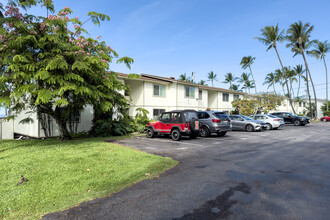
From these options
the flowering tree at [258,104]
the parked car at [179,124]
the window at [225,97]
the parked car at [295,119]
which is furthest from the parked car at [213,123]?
the window at [225,97]

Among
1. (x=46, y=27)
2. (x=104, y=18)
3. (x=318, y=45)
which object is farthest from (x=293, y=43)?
(x=46, y=27)

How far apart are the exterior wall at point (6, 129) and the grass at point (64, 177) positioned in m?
12.2

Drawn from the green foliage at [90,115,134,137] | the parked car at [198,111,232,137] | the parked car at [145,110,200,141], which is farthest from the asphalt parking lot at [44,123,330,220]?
the green foliage at [90,115,134,137]

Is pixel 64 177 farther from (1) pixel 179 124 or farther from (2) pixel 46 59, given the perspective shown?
(1) pixel 179 124

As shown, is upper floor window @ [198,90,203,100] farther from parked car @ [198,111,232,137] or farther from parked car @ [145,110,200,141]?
parked car @ [145,110,200,141]

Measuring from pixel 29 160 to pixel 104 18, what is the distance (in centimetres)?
803

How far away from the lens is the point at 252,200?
3855 millimetres

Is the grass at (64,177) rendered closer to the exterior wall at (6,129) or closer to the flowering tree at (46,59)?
the flowering tree at (46,59)

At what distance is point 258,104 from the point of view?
102ft

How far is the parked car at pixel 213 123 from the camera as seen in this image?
1334cm

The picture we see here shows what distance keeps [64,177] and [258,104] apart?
31612 millimetres

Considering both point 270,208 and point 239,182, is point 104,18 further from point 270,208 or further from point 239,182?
point 270,208

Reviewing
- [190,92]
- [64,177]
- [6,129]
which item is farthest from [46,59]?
[190,92]

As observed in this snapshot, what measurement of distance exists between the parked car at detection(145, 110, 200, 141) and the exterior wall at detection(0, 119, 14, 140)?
1362cm
